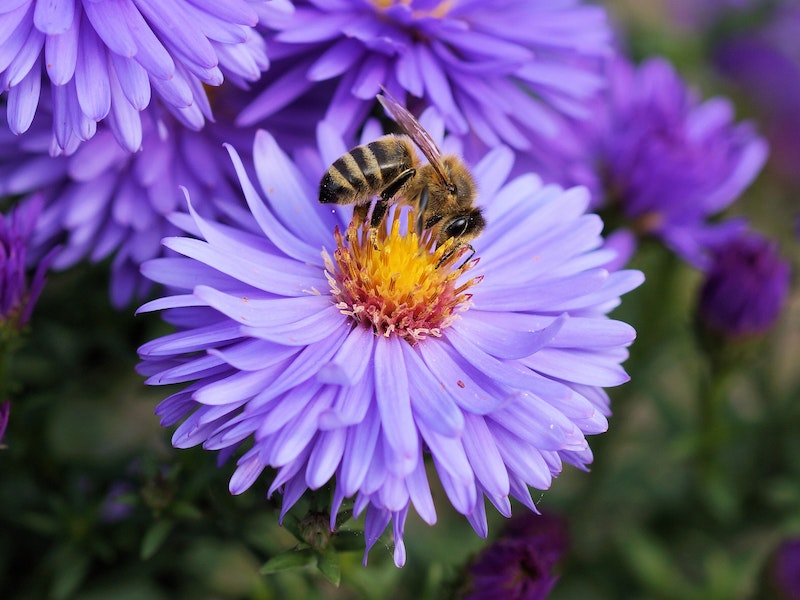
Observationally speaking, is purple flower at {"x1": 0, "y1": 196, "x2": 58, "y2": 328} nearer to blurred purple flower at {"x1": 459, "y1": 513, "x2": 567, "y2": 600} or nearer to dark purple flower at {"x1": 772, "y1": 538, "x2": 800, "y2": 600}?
blurred purple flower at {"x1": 459, "y1": 513, "x2": 567, "y2": 600}

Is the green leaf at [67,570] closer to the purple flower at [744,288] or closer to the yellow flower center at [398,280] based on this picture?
the yellow flower center at [398,280]

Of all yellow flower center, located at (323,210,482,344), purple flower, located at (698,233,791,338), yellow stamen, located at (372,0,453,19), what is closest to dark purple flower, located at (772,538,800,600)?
purple flower, located at (698,233,791,338)

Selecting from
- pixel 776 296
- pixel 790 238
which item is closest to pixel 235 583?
pixel 776 296

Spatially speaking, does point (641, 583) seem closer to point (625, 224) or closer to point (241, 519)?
point (625, 224)

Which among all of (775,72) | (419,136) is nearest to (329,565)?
(419,136)

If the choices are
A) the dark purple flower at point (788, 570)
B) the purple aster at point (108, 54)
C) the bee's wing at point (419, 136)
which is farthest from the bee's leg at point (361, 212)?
the dark purple flower at point (788, 570)

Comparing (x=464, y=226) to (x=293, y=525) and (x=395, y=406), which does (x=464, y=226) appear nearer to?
(x=395, y=406)
